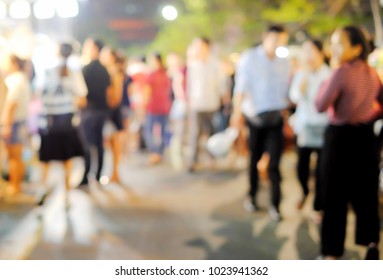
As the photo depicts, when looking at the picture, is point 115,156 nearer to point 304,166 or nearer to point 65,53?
point 65,53

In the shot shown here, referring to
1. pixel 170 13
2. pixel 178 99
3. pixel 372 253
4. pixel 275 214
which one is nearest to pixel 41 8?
pixel 178 99

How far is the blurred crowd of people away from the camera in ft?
11.8

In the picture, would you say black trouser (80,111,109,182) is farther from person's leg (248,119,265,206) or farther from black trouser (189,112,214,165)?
person's leg (248,119,265,206)

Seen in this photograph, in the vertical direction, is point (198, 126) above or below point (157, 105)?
below

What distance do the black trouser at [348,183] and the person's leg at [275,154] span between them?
1.18m

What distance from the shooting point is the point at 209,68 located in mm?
7086

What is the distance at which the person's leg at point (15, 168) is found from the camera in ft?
19.4

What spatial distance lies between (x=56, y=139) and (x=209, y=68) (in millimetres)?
2487

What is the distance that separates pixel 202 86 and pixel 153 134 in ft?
4.96

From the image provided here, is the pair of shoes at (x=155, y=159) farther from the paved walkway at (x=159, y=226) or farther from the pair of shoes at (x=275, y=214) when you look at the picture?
the pair of shoes at (x=275, y=214)

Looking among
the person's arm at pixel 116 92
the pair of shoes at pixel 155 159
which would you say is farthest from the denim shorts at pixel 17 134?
the pair of shoes at pixel 155 159

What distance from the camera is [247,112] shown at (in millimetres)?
5020
